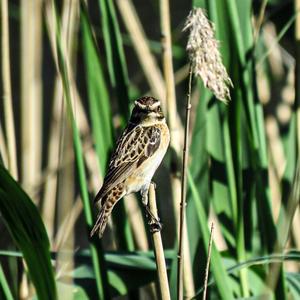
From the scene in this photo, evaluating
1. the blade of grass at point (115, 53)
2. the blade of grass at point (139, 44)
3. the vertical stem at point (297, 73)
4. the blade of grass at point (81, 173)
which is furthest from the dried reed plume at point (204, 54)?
the blade of grass at point (139, 44)

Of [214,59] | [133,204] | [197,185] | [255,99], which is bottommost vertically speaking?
[133,204]

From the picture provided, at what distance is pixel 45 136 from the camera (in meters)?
5.55

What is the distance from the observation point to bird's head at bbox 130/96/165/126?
2.83m

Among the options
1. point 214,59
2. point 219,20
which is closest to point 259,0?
point 219,20

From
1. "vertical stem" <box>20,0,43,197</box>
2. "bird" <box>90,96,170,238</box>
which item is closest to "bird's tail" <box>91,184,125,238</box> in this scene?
"bird" <box>90,96,170,238</box>

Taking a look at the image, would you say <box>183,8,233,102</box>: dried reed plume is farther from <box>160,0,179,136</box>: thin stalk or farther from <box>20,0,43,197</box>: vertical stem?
<box>20,0,43,197</box>: vertical stem

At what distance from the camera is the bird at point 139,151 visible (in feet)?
8.87

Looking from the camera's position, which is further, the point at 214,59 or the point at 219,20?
the point at 219,20

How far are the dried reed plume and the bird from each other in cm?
69

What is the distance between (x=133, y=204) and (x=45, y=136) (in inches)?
70.7

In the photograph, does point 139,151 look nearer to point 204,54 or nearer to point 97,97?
point 97,97

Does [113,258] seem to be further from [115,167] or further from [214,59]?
[214,59]

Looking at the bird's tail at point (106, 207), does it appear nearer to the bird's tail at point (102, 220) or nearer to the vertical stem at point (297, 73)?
the bird's tail at point (102, 220)

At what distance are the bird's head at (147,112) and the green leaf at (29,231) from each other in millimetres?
841
